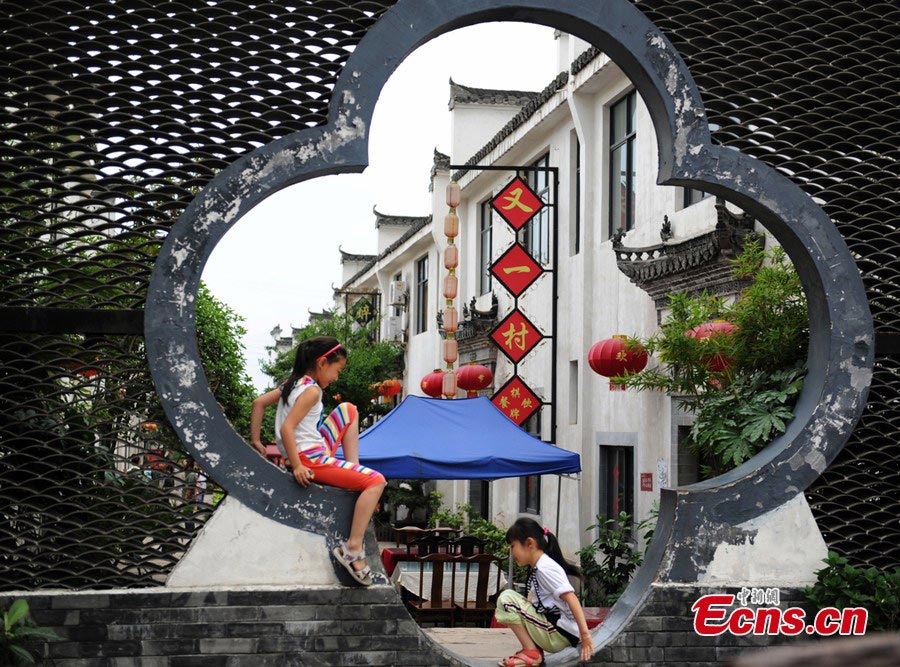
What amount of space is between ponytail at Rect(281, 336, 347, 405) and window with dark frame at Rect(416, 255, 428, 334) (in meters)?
19.5

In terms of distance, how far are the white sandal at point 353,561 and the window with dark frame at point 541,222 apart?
1077cm

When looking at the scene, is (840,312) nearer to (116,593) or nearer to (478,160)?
(116,593)

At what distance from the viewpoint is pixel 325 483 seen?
20.6ft

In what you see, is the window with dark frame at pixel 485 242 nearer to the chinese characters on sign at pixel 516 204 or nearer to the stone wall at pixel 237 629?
the chinese characters on sign at pixel 516 204

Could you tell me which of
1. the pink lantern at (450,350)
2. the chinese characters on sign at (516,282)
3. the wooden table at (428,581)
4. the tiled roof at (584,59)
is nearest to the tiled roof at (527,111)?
the tiled roof at (584,59)

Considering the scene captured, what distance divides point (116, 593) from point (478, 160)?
1448cm

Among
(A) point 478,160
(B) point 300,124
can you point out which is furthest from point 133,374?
(A) point 478,160

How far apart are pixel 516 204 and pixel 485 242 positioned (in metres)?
6.30

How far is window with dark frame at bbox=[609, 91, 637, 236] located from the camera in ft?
44.9

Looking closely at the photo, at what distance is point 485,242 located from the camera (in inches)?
824

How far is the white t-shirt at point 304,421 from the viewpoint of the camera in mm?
6121

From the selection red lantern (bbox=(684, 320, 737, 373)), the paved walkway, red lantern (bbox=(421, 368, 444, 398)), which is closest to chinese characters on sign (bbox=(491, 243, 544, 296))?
red lantern (bbox=(421, 368, 444, 398))

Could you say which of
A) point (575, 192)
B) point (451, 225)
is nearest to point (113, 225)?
point (575, 192)

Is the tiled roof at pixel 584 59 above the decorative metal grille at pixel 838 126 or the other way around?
above
